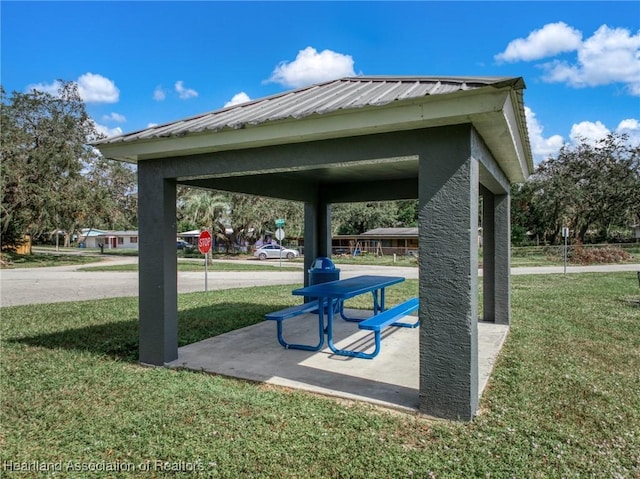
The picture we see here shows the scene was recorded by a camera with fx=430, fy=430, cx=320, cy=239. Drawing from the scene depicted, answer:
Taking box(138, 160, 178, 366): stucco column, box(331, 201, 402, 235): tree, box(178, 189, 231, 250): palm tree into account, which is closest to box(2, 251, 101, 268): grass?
box(178, 189, 231, 250): palm tree

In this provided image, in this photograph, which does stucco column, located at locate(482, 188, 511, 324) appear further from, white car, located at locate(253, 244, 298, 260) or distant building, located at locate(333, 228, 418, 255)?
distant building, located at locate(333, 228, 418, 255)

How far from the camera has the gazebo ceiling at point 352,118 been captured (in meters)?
3.29

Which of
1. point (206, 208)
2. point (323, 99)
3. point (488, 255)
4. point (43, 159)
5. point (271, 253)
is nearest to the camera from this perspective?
point (323, 99)

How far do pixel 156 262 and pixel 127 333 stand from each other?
2621mm

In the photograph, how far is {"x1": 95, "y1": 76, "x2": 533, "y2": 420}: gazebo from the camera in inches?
137

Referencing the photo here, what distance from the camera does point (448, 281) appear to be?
11.8 ft

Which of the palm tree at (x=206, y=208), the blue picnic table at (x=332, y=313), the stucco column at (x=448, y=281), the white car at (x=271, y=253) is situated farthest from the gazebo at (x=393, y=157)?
the white car at (x=271, y=253)

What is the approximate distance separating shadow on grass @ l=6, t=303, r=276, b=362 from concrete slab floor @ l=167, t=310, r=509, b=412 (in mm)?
555

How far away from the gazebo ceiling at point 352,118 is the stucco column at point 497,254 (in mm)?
1621

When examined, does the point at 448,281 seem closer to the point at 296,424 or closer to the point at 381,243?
the point at 296,424

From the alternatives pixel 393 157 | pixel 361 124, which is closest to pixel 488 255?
pixel 393 157

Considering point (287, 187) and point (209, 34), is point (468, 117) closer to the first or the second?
point (287, 187)

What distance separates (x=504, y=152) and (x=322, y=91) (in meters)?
2.18

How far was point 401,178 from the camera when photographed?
301 inches
